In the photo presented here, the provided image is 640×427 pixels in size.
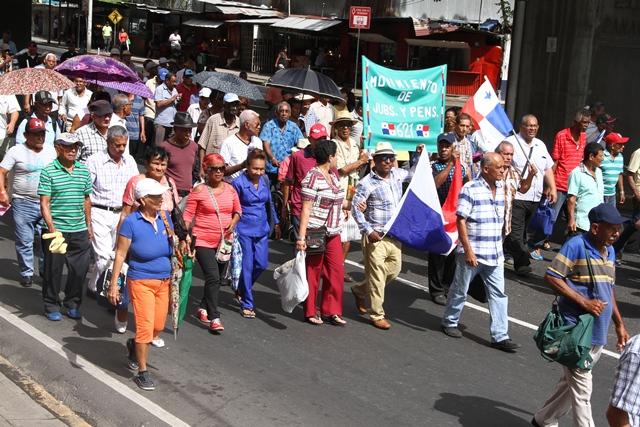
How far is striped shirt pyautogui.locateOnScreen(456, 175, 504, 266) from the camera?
8367 mm

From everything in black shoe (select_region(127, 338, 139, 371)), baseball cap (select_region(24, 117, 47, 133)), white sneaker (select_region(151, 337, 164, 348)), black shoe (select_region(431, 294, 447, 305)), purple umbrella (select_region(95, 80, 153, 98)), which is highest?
purple umbrella (select_region(95, 80, 153, 98))

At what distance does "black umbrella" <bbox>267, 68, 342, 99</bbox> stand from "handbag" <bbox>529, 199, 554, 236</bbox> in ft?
10.5

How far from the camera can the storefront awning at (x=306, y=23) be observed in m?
41.6

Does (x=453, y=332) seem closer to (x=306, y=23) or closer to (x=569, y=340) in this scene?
(x=569, y=340)

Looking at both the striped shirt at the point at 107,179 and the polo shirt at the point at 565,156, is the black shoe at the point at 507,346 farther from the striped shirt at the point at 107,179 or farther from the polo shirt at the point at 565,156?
the polo shirt at the point at 565,156

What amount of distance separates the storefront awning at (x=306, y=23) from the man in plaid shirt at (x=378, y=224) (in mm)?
33244

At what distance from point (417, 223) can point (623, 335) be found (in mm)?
3058

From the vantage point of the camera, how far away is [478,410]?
277 inches

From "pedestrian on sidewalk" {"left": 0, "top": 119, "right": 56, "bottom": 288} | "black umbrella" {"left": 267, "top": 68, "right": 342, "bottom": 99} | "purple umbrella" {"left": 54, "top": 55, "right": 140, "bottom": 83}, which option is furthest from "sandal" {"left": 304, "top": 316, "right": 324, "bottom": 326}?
"purple umbrella" {"left": 54, "top": 55, "right": 140, "bottom": 83}

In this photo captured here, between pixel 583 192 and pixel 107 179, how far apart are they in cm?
527

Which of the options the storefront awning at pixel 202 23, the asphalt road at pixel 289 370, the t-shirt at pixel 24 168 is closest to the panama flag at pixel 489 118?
the asphalt road at pixel 289 370

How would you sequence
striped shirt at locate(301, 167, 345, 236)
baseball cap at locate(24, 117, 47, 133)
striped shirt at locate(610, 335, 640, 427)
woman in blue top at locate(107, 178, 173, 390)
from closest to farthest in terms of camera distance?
striped shirt at locate(610, 335, 640, 427)
woman in blue top at locate(107, 178, 173, 390)
striped shirt at locate(301, 167, 345, 236)
baseball cap at locate(24, 117, 47, 133)

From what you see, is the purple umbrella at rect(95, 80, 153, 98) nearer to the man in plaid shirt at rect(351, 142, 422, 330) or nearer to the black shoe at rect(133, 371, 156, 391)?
the man in plaid shirt at rect(351, 142, 422, 330)

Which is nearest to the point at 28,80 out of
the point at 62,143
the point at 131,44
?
the point at 62,143
